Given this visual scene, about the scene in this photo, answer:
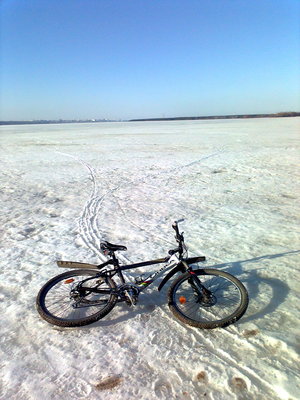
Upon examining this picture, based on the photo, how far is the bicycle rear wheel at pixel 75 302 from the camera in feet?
11.1

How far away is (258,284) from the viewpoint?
13.9 feet

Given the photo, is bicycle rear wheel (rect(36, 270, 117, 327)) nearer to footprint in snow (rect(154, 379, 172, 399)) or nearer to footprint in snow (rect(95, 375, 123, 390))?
footprint in snow (rect(95, 375, 123, 390))

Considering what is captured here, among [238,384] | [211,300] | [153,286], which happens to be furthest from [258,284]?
[238,384]

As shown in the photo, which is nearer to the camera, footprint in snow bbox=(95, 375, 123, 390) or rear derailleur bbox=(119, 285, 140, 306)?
footprint in snow bbox=(95, 375, 123, 390)

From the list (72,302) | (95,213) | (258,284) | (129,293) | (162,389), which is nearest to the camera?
(162,389)

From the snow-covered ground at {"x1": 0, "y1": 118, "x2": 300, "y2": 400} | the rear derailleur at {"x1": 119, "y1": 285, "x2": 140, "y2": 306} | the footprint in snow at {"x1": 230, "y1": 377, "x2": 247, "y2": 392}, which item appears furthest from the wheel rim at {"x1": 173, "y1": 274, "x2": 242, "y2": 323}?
the footprint in snow at {"x1": 230, "y1": 377, "x2": 247, "y2": 392}

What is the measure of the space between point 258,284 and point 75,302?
2.56 m

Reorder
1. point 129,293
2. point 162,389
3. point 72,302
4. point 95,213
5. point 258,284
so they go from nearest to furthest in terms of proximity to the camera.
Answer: point 162,389, point 129,293, point 72,302, point 258,284, point 95,213

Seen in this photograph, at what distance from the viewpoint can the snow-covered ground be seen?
8.96 feet

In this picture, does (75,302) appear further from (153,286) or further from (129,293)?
(153,286)

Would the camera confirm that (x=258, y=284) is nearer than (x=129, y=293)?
No

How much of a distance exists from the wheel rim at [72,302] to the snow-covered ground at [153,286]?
0.62 feet

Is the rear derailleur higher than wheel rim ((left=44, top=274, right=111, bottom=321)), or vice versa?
the rear derailleur

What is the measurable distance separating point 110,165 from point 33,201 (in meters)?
6.30
